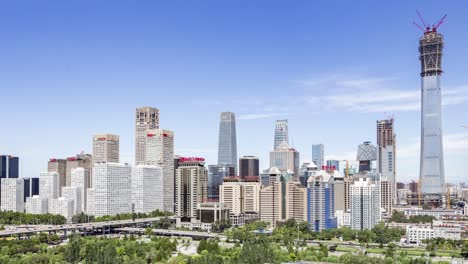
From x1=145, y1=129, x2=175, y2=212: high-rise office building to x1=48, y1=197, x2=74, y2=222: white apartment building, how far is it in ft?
49.4

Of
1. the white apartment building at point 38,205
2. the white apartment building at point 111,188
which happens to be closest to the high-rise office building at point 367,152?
the white apartment building at point 111,188

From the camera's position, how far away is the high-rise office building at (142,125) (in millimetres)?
93000

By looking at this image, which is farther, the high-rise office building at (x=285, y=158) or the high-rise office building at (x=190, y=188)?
the high-rise office building at (x=285, y=158)

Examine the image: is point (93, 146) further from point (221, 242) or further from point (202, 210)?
point (221, 242)

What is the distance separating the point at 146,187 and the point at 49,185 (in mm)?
14912

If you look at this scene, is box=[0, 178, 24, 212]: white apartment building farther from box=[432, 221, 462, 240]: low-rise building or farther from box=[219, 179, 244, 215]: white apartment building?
box=[432, 221, 462, 240]: low-rise building

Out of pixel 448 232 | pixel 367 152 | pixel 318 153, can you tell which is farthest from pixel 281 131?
pixel 448 232

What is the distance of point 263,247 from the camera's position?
3922 cm

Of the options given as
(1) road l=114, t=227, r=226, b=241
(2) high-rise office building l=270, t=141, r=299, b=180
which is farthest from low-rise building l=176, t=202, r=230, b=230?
(2) high-rise office building l=270, t=141, r=299, b=180

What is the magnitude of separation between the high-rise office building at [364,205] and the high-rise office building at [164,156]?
3419 cm

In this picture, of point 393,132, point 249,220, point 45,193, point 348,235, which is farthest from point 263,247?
point 393,132

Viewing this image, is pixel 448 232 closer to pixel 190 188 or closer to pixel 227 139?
pixel 190 188

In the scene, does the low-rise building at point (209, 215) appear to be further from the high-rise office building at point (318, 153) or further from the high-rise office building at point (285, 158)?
the high-rise office building at point (318, 153)

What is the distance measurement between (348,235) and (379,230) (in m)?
3.30
